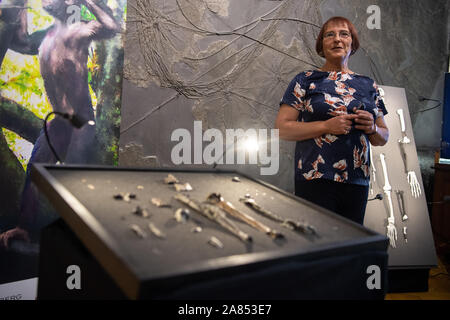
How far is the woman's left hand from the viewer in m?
1.71

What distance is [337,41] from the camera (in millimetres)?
1917

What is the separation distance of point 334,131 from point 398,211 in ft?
5.53

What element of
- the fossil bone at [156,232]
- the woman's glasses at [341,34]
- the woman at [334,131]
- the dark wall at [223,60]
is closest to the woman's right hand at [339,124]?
the woman at [334,131]

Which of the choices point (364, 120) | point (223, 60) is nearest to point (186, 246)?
point (364, 120)

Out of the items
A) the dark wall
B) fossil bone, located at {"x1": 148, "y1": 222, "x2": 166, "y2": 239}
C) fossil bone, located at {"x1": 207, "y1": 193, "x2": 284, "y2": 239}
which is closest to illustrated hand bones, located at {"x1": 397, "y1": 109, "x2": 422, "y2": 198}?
the dark wall

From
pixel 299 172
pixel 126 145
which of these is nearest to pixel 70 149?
pixel 126 145

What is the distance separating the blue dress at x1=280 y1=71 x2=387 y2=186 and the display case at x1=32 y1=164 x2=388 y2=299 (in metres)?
0.47

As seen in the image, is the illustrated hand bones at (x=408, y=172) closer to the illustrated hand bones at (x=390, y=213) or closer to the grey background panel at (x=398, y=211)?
the grey background panel at (x=398, y=211)

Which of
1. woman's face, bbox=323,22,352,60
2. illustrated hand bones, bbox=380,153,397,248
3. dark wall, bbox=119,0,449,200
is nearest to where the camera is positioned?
woman's face, bbox=323,22,352,60

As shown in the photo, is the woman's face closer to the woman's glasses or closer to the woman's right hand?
the woman's glasses

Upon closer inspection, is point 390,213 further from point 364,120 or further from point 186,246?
point 186,246

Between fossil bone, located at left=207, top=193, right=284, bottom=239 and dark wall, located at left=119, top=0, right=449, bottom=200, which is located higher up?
dark wall, located at left=119, top=0, right=449, bottom=200

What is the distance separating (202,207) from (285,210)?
0.95ft

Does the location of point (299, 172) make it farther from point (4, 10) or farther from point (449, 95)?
point (449, 95)
